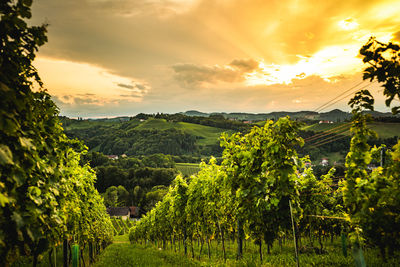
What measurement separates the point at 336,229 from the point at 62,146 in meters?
21.2

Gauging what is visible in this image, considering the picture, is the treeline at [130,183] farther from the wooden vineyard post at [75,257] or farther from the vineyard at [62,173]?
the vineyard at [62,173]

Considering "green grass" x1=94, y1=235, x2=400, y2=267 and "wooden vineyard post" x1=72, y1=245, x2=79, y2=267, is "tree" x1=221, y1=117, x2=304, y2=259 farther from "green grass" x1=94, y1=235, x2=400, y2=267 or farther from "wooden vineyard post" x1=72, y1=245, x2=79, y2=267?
"wooden vineyard post" x1=72, y1=245, x2=79, y2=267

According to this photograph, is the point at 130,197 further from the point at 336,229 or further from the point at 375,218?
the point at 375,218

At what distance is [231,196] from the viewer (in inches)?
399

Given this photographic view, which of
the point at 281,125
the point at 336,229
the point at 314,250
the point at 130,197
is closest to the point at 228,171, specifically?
the point at 281,125

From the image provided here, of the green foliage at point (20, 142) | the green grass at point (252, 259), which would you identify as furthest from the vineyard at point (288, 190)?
the green foliage at point (20, 142)

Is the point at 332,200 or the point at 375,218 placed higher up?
the point at 375,218

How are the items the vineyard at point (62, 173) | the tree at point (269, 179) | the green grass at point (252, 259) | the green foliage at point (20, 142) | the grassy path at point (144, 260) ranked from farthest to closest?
the grassy path at point (144, 260), the green grass at point (252, 259), the tree at point (269, 179), the vineyard at point (62, 173), the green foliage at point (20, 142)

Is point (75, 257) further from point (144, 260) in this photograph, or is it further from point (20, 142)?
point (20, 142)

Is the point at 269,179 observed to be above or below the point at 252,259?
above

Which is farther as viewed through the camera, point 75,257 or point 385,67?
point 75,257

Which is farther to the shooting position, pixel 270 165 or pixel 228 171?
pixel 228 171

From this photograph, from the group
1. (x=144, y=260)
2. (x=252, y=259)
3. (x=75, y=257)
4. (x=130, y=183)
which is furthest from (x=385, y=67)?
(x=130, y=183)

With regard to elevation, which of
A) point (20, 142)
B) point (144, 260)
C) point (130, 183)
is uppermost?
point (20, 142)
